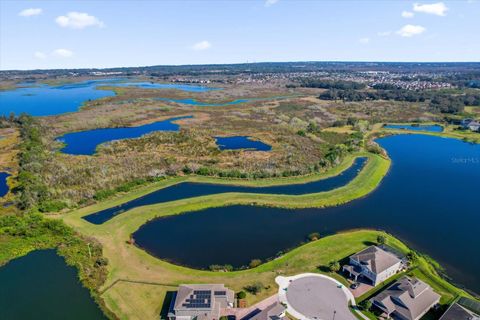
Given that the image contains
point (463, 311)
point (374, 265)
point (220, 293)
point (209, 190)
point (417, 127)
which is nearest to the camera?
point (463, 311)

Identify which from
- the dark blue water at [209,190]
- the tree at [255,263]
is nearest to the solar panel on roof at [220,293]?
the tree at [255,263]

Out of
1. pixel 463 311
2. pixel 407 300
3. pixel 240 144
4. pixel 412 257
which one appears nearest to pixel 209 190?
pixel 240 144

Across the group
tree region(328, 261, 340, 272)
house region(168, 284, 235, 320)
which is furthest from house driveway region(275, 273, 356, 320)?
house region(168, 284, 235, 320)

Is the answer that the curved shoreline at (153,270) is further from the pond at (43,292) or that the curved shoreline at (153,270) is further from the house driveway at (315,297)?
the pond at (43,292)

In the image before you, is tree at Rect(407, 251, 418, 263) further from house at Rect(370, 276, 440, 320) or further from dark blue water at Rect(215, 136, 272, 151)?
dark blue water at Rect(215, 136, 272, 151)

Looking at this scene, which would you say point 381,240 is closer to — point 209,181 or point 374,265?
point 374,265
